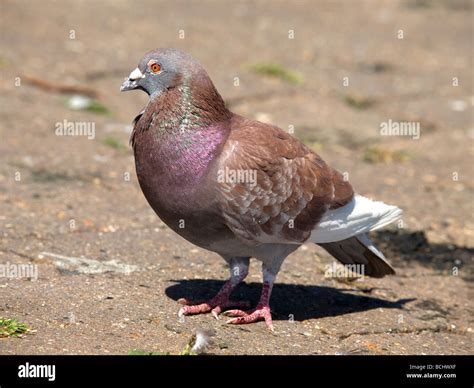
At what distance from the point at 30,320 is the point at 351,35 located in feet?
31.8

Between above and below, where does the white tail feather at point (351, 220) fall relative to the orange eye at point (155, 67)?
below

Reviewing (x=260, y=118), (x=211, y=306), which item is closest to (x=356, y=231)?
(x=211, y=306)

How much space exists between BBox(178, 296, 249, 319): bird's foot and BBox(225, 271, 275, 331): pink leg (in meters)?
0.07

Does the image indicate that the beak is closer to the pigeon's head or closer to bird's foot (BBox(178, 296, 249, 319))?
the pigeon's head

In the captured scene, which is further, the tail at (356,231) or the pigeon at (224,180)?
the tail at (356,231)

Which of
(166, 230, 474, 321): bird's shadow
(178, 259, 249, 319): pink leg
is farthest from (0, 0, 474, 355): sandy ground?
(178, 259, 249, 319): pink leg

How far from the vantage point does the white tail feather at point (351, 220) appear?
5.63 m

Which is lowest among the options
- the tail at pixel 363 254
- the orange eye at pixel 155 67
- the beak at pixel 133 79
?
the tail at pixel 363 254

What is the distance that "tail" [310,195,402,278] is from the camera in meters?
5.65

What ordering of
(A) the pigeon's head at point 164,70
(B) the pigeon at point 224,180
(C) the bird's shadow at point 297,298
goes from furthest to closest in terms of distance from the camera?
(C) the bird's shadow at point 297,298 < (A) the pigeon's head at point 164,70 < (B) the pigeon at point 224,180

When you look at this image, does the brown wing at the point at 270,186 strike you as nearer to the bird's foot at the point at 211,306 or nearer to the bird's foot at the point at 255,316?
the bird's foot at the point at 255,316

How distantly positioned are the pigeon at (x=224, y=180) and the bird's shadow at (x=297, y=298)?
12.3 inches

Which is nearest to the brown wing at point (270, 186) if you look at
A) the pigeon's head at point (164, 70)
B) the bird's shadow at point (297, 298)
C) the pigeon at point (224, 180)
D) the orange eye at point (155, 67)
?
the pigeon at point (224, 180)

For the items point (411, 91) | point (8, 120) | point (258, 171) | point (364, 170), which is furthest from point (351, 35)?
point (258, 171)
